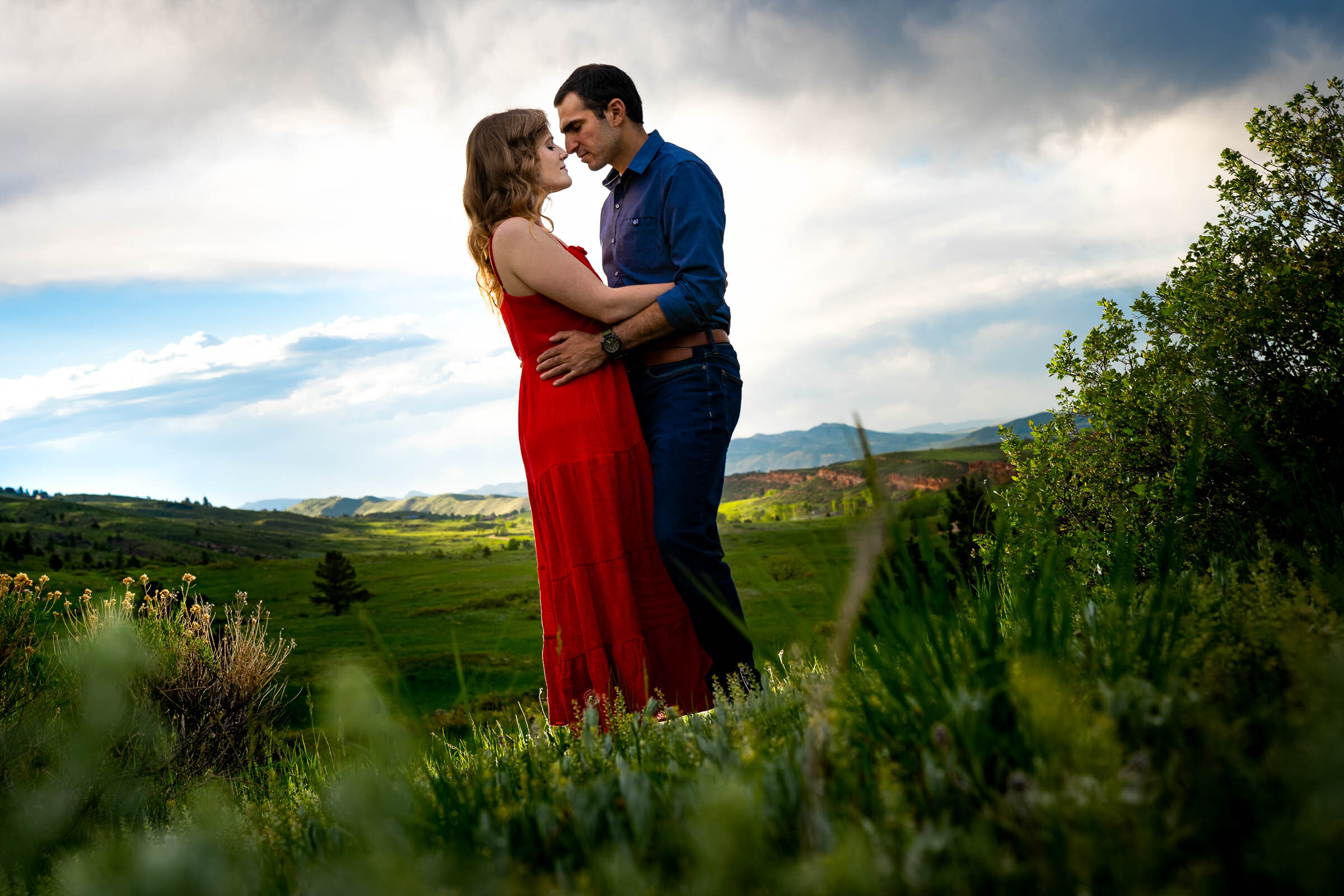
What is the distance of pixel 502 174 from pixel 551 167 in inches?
10.4

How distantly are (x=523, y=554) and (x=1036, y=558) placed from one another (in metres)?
55.5

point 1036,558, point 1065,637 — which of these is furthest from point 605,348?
point 1065,637

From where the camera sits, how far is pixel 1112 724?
144 cm

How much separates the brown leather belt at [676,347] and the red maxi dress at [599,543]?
205mm

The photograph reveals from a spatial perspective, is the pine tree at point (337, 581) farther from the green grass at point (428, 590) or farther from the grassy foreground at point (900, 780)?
the grassy foreground at point (900, 780)

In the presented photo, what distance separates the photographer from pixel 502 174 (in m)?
3.95

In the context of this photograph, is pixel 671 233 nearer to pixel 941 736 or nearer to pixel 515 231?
pixel 515 231

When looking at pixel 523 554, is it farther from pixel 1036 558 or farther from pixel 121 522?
pixel 1036 558

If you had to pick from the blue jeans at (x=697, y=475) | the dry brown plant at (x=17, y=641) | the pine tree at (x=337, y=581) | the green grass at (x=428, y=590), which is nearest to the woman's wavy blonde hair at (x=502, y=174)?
the blue jeans at (x=697, y=475)

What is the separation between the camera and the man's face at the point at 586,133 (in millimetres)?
4211

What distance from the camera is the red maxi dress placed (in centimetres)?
388

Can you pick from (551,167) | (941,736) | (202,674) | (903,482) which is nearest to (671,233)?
(551,167)

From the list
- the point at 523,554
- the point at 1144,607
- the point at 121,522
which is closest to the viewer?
the point at 1144,607

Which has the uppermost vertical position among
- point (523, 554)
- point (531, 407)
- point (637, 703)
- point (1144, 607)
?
point (531, 407)
